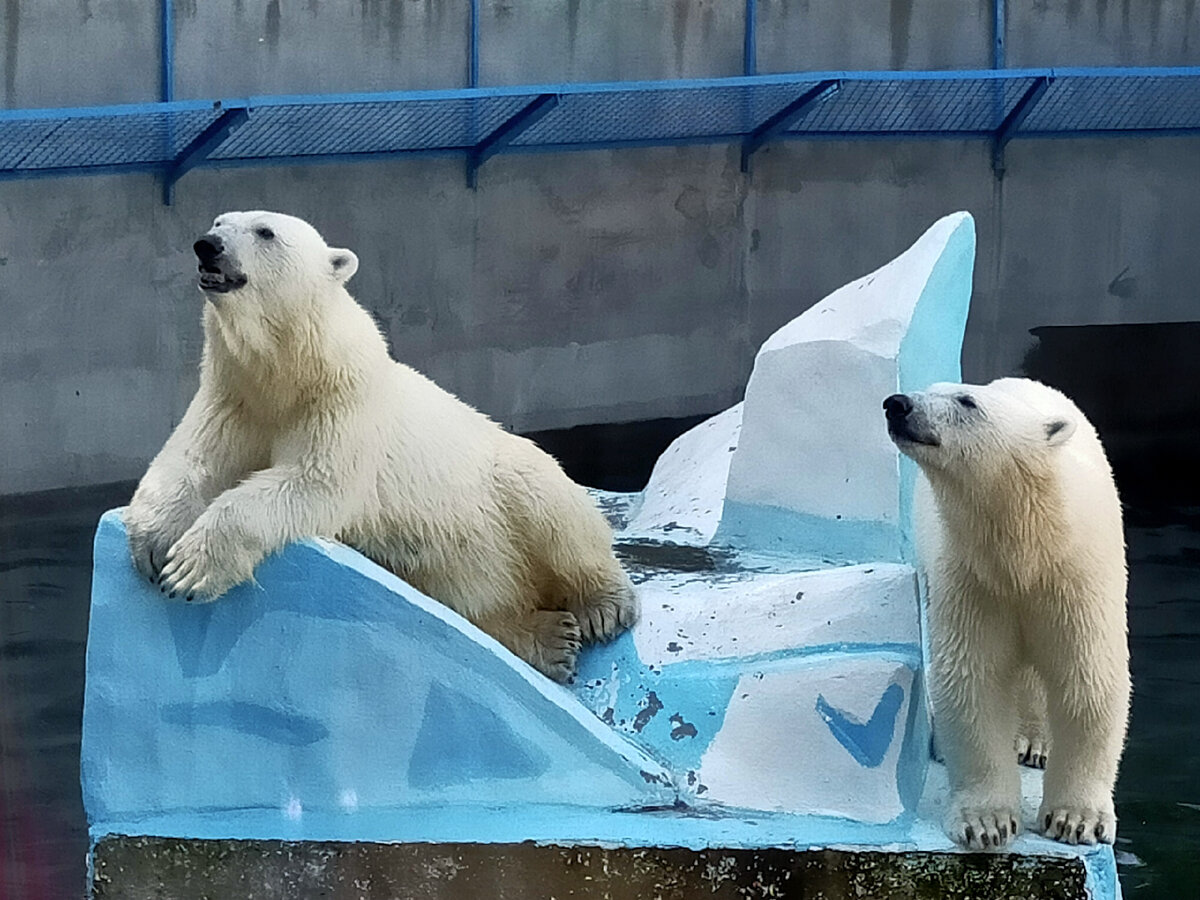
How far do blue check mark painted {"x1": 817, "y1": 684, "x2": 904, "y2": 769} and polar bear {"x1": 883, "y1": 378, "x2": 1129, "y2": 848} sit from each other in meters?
0.14

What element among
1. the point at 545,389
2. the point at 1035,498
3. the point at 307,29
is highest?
the point at 307,29

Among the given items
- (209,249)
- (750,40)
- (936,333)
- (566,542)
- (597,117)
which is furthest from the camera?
(750,40)

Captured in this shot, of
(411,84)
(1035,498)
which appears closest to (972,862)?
(1035,498)

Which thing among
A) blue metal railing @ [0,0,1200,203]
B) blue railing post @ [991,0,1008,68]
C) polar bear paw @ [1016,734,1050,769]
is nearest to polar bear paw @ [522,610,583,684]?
polar bear paw @ [1016,734,1050,769]

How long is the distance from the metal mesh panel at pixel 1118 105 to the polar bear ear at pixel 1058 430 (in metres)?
7.95

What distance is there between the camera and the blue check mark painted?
4172 millimetres

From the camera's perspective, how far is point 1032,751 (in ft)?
14.8

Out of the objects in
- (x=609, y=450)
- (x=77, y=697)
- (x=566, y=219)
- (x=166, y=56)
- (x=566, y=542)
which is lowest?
(x=77, y=697)

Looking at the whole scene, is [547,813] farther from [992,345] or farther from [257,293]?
[992,345]

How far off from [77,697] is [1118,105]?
7.53m

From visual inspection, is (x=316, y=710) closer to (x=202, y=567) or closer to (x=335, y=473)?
(x=202, y=567)

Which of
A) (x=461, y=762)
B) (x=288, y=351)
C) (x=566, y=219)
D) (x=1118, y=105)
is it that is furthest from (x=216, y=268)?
(x=1118, y=105)

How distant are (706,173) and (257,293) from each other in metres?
7.44

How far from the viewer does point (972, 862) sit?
3994 millimetres
